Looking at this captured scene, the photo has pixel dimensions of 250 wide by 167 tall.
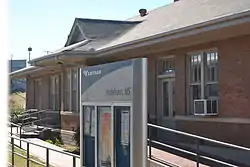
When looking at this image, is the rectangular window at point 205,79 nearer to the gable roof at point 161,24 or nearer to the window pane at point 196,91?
the window pane at point 196,91

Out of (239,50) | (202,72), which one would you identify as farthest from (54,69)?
(239,50)

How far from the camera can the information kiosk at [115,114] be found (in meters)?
6.40

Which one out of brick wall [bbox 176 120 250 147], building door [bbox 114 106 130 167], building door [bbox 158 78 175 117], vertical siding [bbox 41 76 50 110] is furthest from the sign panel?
vertical siding [bbox 41 76 50 110]

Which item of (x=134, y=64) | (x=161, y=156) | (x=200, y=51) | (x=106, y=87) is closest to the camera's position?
(x=134, y=64)

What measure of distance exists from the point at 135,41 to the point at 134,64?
1031 cm

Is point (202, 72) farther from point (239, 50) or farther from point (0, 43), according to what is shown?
point (0, 43)

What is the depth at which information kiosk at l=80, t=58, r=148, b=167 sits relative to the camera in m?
6.40

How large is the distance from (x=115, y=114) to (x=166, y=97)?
41.2ft

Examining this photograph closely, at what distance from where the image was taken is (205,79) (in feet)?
53.7

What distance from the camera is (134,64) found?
21.4 feet

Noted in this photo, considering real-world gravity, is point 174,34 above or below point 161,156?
above

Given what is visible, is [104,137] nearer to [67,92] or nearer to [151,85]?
[151,85]

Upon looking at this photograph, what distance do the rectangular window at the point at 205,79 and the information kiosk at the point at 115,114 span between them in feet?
25.3

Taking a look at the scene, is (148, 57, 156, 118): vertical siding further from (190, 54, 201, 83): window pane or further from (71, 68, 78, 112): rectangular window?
(71, 68, 78, 112): rectangular window
